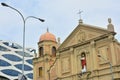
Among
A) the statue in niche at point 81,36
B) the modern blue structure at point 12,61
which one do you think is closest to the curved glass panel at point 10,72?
the modern blue structure at point 12,61

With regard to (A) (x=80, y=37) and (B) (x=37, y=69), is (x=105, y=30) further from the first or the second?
(B) (x=37, y=69)

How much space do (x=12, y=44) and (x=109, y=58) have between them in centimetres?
7250

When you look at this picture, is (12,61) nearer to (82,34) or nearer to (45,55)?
(45,55)

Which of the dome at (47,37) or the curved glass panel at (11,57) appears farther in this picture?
the curved glass panel at (11,57)

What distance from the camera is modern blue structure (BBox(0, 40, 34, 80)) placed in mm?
88812

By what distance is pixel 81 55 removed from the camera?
3712 cm

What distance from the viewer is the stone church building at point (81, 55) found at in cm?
3378

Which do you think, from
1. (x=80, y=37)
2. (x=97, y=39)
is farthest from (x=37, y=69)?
(x=97, y=39)

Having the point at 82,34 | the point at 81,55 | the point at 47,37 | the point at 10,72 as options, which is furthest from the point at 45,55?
the point at 10,72

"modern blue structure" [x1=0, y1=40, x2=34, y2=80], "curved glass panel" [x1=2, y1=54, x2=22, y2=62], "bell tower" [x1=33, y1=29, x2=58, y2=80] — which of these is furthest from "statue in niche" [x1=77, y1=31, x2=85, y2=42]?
"curved glass panel" [x1=2, y1=54, x2=22, y2=62]

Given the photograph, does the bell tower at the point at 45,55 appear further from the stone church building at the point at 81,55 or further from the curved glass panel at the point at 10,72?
the curved glass panel at the point at 10,72

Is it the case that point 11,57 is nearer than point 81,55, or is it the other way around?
point 81,55

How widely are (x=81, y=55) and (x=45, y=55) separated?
7069mm

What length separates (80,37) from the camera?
1494 inches
